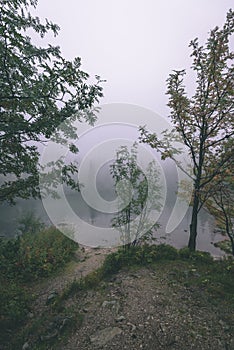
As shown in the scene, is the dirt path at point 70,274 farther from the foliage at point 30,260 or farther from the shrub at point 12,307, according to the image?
the foliage at point 30,260

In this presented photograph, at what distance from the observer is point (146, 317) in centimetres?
362

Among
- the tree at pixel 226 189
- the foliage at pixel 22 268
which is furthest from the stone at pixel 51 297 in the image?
the tree at pixel 226 189

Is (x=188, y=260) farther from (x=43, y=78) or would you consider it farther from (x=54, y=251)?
(x=43, y=78)

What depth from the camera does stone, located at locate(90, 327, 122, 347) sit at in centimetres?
318

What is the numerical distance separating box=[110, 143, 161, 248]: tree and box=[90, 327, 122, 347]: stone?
3.42 metres

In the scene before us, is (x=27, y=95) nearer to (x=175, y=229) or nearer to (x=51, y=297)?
(x=51, y=297)

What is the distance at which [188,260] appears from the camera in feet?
20.2

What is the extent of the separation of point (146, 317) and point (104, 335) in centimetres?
94

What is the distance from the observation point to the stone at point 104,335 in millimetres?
3184

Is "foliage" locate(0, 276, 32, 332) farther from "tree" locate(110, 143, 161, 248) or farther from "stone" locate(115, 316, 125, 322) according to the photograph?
"tree" locate(110, 143, 161, 248)

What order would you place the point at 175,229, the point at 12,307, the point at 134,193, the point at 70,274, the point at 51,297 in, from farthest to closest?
the point at 175,229, the point at 134,193, the point at 70,274, the point at 51,297, the point at 12,307

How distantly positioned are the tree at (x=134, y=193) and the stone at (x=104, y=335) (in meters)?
3.42

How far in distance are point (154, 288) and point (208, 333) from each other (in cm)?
154

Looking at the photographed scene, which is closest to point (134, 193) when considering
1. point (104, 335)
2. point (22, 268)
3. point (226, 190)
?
point (226, 190)
